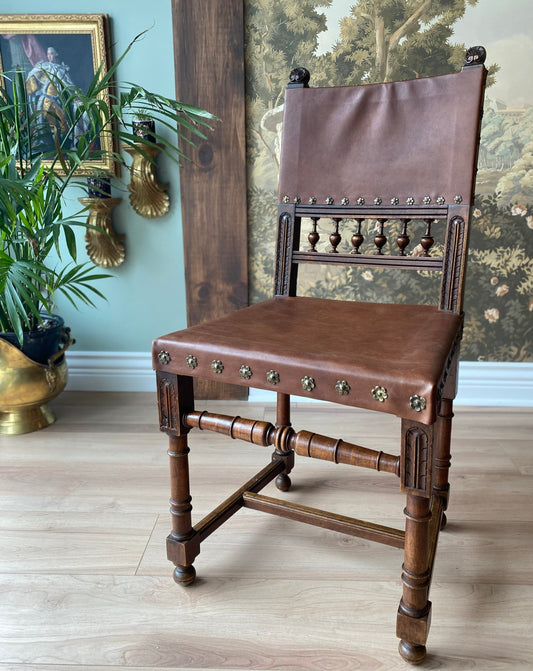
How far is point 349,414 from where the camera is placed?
2.09 metres

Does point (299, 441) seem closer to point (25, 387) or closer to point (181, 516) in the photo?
point (181, 516)

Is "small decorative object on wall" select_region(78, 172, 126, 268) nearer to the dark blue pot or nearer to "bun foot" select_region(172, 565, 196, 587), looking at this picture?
the dark blue pot

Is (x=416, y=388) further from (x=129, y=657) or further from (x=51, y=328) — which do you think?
(x=51, y=328)

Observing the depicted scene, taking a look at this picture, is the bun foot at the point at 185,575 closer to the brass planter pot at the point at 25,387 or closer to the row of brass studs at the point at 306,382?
the row of brass studs at the point at 306,382

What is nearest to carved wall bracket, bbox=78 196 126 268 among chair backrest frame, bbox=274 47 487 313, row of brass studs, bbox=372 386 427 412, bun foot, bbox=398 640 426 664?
chair backrest frame, bbox=274 47 487 313

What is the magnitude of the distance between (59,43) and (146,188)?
0.58 metres

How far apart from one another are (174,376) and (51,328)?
1011 mm

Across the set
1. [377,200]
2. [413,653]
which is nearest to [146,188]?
[377,200]

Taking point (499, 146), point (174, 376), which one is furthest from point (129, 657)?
point (499, 146)

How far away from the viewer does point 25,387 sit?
73.9 inches

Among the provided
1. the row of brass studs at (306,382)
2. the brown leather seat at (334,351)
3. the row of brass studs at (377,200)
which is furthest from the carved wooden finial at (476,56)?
the row of brass studs at (306,382)

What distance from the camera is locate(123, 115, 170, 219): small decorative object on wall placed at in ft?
6.70

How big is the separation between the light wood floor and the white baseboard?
32 centimetres

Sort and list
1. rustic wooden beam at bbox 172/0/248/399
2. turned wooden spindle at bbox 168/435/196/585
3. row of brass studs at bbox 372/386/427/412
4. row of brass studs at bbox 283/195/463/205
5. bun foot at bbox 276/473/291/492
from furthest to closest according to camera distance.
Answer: rustic wooden beam at bbox 172/0/248/399 → bun foot at bbox 276/473/291/492 → row of brass studs at bbox 283/195/463/205 → turned wooden spindle at bbox 168/435/196/585 → row of brass studs at bbox 372/386/427/412
